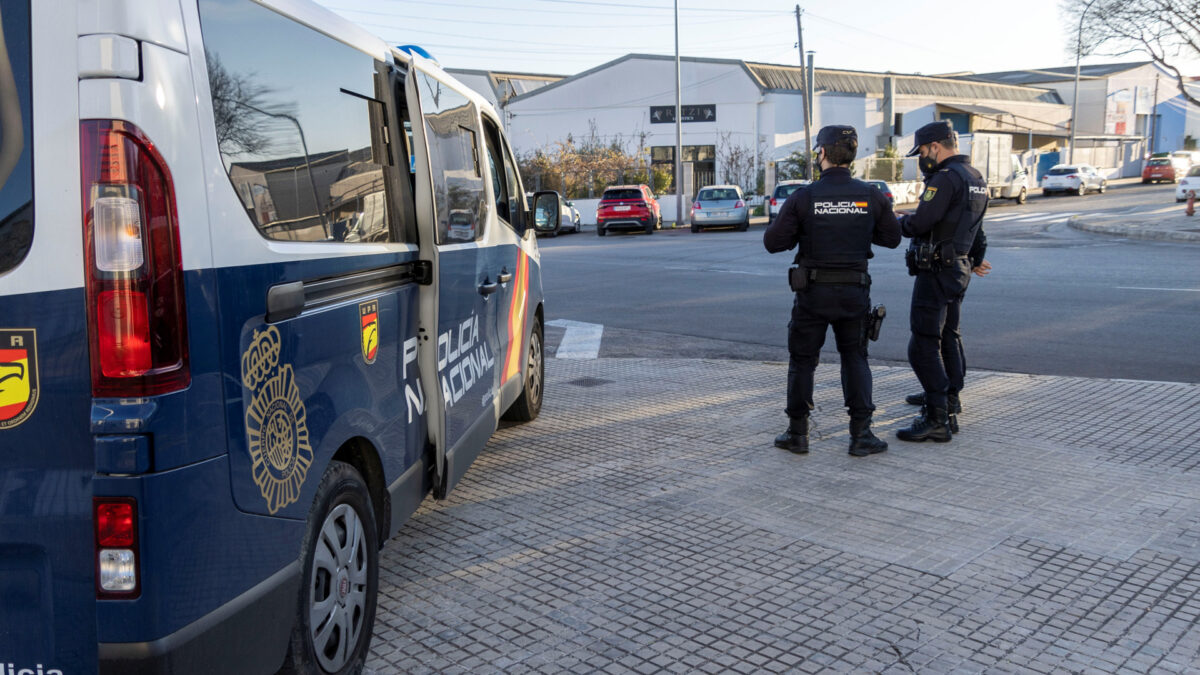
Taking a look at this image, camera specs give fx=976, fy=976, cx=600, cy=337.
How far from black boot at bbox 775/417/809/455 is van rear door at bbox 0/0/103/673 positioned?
4.28 metres

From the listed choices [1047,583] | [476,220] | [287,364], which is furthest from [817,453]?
[287,364]

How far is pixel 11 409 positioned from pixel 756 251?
2023cm

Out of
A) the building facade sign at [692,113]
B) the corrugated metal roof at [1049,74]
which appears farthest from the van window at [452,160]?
the corrugated metal roof at [1049,74]

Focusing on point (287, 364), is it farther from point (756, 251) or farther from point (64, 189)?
point (756, 251)

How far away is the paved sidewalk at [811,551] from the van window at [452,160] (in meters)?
1.45

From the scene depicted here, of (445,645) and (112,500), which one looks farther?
(445,645)

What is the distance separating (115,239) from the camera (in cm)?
215

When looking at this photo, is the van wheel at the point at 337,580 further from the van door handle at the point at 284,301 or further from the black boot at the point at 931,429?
the black boot at the point at 931,429

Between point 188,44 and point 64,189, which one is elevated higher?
point 188,44

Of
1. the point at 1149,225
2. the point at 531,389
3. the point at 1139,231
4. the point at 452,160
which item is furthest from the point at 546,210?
the point at 1149,225

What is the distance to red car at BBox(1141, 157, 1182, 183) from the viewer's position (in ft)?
175

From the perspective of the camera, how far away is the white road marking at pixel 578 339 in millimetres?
9540

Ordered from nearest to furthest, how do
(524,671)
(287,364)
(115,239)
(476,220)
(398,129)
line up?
1. (115,239)
2. (287,364)
3. (524,671)
4. (398,129)
5. (476,220)

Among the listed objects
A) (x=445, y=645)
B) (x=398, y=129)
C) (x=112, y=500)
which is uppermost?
(x=398, y=129)
